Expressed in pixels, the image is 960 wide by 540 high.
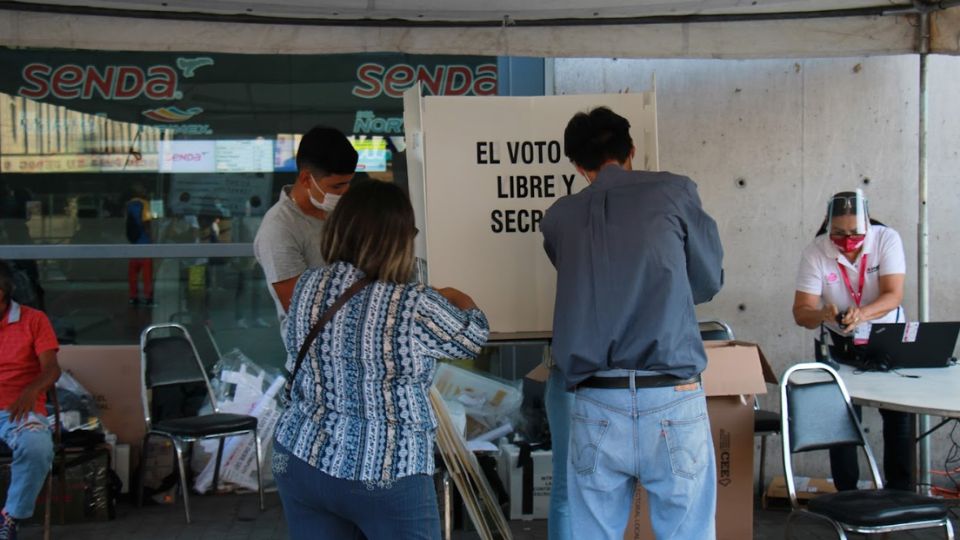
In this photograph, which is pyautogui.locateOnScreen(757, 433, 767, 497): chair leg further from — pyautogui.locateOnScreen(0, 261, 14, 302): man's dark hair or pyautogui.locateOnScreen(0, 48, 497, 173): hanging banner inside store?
pyautogui.locateOnScreen(0, 261, 14, 302): man's dark hair

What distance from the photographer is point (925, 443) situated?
5.10 m

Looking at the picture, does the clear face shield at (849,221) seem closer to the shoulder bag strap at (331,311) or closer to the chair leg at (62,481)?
the shoulder bag strap at (331,311)

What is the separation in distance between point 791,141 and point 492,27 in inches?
85.9

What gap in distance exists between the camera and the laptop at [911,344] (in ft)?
14.0

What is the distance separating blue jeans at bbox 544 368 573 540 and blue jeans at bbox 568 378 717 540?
0.58 meters

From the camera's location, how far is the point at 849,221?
439 centimetres

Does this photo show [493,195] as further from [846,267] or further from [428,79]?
[428,79]

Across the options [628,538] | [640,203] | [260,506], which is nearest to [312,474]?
[640,203]

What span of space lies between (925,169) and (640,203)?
2.92m

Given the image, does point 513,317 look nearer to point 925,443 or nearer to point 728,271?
point 728,271

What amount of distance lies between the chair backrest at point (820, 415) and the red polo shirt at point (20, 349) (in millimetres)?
3340

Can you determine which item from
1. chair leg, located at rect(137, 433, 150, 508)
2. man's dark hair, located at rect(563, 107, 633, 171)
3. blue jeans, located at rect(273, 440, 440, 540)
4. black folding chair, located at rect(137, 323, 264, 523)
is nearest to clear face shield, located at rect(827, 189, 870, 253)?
man's dark hair, located at rect(563, 107, 633, 171)

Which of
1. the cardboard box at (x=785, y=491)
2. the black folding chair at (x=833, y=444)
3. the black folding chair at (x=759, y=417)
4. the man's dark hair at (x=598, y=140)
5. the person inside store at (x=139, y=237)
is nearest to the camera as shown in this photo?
the man's dark hair at (x=598, y=140)

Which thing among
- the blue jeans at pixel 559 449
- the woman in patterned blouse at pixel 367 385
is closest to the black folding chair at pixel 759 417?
the blue jeans at pixel 559 449
